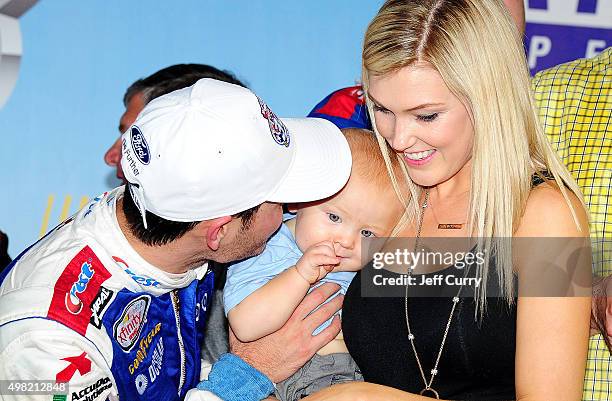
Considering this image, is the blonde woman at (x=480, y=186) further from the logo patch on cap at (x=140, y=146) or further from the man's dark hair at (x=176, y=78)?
the man's dark hair at (x=176, y=78)

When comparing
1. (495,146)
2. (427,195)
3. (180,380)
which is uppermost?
(495,146)

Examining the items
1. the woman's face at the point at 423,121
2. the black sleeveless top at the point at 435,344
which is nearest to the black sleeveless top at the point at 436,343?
the black sleeveless top at the point at 435,344

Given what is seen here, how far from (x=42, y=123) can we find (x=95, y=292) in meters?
2.21

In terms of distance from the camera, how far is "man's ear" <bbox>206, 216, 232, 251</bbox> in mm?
2266

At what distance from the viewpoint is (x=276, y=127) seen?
7.67 feet

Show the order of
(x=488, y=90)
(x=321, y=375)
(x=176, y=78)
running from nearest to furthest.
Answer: (x=488, y=90)
(x=321, y=375)
(x=176, y=78)

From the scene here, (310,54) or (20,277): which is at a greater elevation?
(310,54)

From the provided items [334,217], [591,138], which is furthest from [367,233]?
[591,138]

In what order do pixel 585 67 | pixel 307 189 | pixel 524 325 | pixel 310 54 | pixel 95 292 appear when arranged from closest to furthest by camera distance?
pixel 524 325 < pixel 95 292 < pixel 307 189 < pixel 585 67 < pixel 310 54

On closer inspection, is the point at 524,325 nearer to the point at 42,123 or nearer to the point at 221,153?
the point at 221,153

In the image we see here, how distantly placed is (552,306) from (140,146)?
3.33 feet

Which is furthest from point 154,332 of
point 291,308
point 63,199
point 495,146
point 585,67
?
point 63,199

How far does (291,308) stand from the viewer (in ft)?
7.91

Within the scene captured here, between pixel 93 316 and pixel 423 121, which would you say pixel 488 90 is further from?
pixel 93 316
